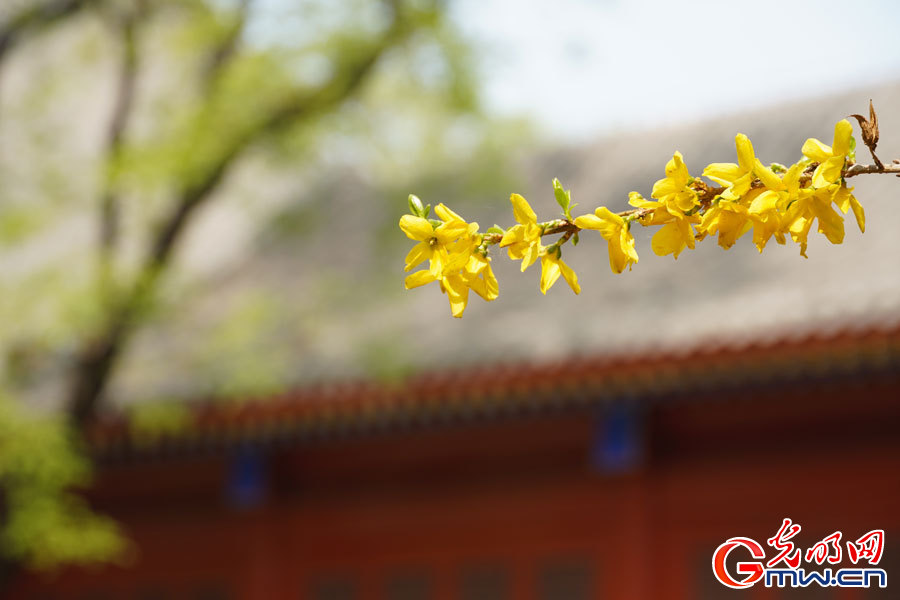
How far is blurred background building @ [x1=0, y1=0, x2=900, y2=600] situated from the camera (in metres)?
5.33

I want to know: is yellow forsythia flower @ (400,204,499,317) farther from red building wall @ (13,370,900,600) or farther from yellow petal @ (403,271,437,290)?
red building wall @ (13,370,900,600)

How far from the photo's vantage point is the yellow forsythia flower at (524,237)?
1.27 meters

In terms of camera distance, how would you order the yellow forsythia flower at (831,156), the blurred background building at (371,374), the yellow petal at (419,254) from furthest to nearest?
the blurred background building at (371,374) → the yellow petal at (419,254) → the yellow forsythia flower at (831,156)

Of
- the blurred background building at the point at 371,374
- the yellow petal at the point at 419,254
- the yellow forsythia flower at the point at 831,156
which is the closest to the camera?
the yellow forsythia flower at the point at 831,156

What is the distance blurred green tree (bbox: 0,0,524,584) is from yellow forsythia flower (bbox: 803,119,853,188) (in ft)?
15.6

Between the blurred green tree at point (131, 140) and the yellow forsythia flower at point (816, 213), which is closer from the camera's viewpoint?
the yellow forsythia flower at point (816, 213)

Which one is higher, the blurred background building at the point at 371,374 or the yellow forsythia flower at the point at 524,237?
the blurred background building at the point at 371,374

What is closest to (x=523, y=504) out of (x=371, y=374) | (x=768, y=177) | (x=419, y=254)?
(x=371, y=374)

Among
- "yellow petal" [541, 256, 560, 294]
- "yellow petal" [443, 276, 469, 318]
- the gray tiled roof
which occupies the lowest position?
"yellow petal" [443, 276, 469, 318]

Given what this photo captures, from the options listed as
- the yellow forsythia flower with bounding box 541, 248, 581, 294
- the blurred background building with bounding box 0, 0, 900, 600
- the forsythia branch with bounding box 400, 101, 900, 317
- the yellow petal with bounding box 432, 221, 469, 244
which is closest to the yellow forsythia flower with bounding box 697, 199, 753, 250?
the forsythia branch with bounding box 400, 101, 900, 317

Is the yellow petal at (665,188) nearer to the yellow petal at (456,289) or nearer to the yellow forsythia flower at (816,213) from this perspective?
the yellow forsythia flower at (816,213)

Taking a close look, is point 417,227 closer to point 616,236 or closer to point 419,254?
point 419,254

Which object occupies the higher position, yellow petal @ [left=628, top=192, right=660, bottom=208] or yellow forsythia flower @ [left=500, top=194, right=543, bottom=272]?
yellow petal @ [left=628, top=192, right=660, bottom=208]

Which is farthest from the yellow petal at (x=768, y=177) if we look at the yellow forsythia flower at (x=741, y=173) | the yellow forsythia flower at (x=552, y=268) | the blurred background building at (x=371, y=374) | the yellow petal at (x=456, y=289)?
the blurred background building at (x=371, y=374)
